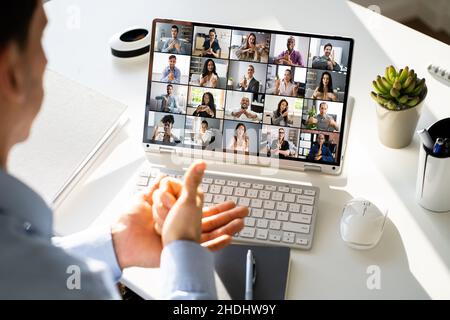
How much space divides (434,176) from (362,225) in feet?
0.55

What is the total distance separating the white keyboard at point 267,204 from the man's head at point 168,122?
0.08 metres

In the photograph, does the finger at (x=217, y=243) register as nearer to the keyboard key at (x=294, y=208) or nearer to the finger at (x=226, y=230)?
the finger at (x=226, y=230)

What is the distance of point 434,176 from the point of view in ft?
4.42

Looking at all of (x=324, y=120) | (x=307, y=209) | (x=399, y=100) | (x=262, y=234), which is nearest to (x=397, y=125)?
A: (x=399, y=100)

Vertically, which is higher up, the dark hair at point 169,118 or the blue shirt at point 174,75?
the blue shirt at point 174,75

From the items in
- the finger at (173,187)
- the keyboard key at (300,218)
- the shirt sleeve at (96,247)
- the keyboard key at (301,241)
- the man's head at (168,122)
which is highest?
→ the man's head at (168,122)

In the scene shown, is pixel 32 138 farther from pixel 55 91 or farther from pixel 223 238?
pixel 223 238

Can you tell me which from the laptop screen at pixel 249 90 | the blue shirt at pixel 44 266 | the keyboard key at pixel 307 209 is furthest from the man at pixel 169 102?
the blue shirt at pixel 44 266

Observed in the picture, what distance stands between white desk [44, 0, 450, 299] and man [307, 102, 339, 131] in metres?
0.10

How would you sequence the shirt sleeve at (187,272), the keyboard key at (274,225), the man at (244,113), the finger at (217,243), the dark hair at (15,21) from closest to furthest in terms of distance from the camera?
1. the dark hair at (15,21)
2. the shirt sleeve at (187,272)
3. the finger at (217,243)
4. the keyboard key at (274,225)
5. the man at (244,113)

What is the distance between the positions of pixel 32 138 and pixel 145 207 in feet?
1.18

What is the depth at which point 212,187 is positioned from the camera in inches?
55.7

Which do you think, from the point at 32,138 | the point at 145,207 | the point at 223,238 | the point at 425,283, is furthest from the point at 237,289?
the point at 32,138

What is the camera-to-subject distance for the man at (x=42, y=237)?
87 centimetres
